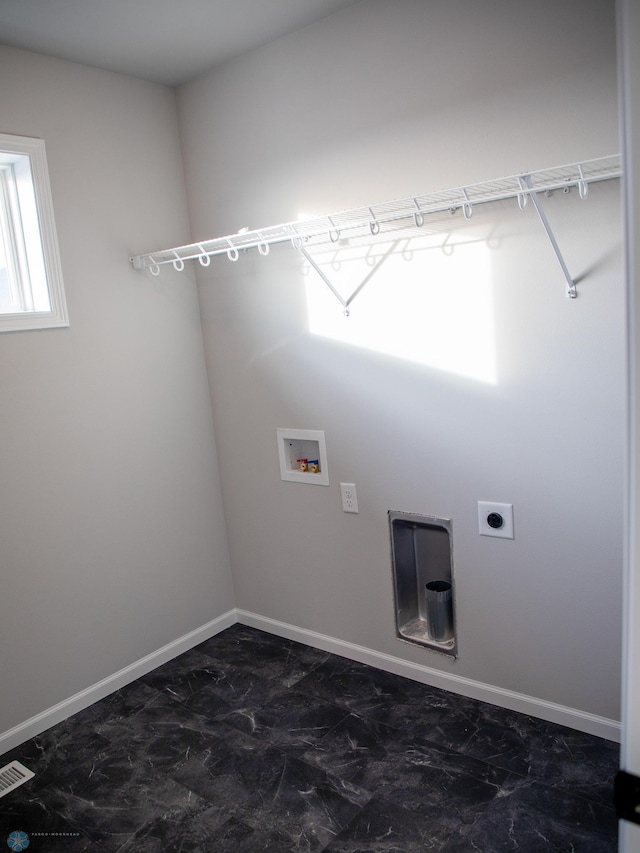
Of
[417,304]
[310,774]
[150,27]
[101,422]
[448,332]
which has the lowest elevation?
[310,774]

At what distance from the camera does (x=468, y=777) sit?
210 centimetres

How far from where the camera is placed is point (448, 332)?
2.33m

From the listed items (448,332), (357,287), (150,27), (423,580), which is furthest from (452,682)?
(150,27)

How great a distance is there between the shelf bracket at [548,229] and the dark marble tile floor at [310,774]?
4.83 feet

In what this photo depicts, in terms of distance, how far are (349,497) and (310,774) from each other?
3.36ft

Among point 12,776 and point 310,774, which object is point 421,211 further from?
point 12,776

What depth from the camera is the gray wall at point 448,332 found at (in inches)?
79.1

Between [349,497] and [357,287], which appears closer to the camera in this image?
[357,287]

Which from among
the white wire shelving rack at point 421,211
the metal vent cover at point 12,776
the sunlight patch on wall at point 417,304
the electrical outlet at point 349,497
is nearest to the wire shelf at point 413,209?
the white wire shelving rack at point 421,211

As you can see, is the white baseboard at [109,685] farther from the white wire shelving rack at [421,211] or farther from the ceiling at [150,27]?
the ceiling at [150,27]

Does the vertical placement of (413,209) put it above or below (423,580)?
above

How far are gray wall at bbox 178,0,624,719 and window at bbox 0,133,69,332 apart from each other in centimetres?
71

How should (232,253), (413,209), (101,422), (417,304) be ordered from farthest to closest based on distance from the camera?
(232,253), (101,422), (417,304), (413,209)

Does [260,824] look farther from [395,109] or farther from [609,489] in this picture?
[395,109]
